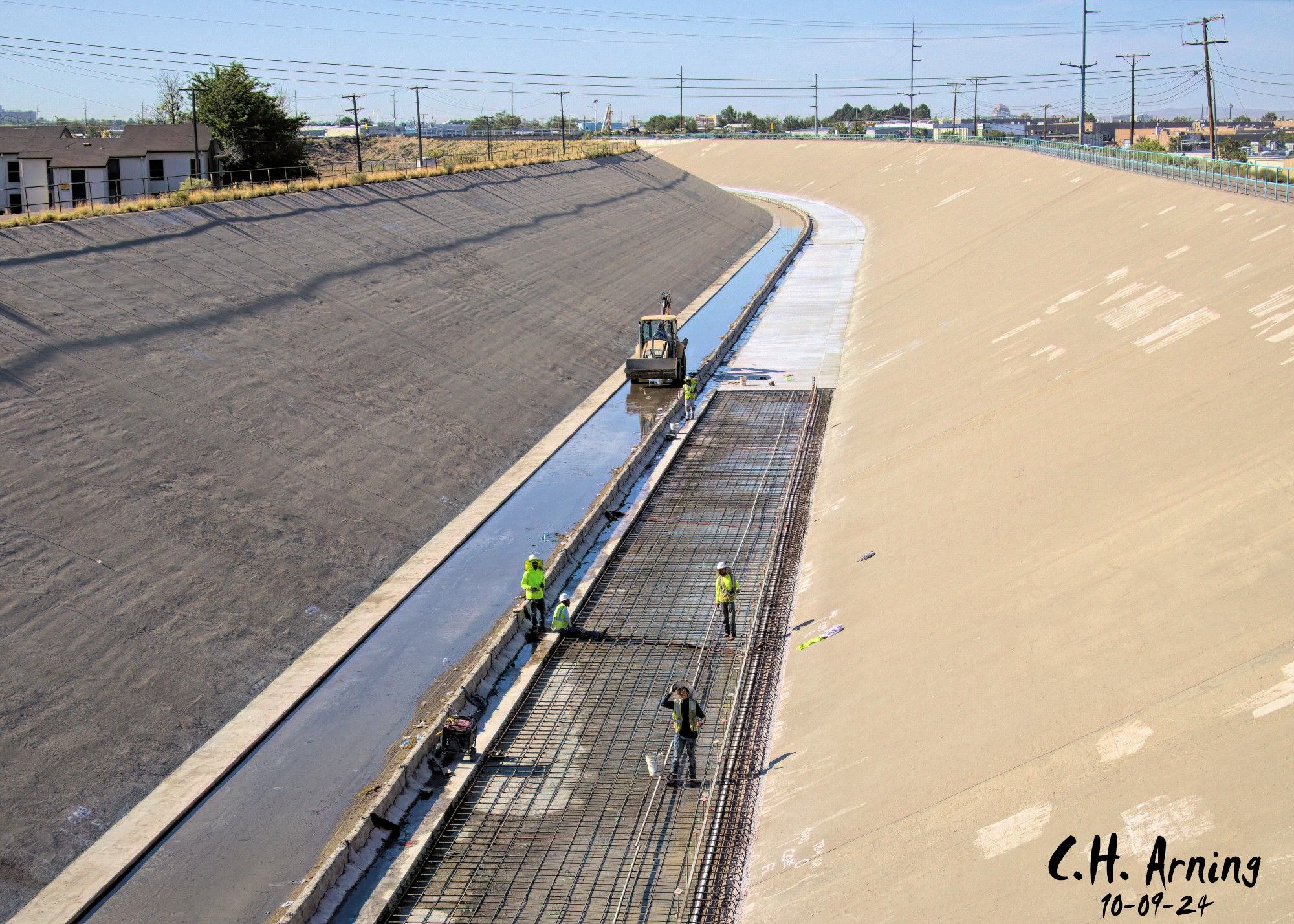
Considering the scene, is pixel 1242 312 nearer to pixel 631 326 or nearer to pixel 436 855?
pixel 436 855

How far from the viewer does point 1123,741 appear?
10531mm

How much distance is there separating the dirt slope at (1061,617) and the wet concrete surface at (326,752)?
4900mm

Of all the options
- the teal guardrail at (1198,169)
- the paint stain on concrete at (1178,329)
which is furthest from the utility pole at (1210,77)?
the paint stain on concrete at (1178,329)

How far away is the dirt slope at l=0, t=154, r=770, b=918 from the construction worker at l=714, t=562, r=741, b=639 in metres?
6.06

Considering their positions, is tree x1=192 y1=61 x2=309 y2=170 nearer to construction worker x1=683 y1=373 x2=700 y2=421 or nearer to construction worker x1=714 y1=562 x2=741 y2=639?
construction worker x1=683 y1=373 x2=700 y2=421

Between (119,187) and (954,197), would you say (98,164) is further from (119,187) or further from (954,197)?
(954,197)

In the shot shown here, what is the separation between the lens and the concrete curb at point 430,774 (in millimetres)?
11062

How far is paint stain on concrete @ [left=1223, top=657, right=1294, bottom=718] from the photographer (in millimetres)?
9953

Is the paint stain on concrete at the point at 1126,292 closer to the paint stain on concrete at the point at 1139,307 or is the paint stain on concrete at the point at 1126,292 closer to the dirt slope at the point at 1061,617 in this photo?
the dirt slope at the point at 1061,617

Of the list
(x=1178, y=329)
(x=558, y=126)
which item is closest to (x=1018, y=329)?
(x=1178, y=329)

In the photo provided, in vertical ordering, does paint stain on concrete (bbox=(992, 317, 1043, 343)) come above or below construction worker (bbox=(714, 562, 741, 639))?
above

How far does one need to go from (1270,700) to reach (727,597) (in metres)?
7.37

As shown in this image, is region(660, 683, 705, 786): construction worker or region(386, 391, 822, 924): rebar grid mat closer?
region(386, 391, 822, 924): rebar grid mat

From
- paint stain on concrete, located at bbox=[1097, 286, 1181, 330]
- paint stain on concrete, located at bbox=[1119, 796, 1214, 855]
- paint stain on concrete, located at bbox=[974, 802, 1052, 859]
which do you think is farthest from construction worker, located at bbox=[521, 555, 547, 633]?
paint stain on concrete, located at bbox=[1097, 286, 1181, 330]
